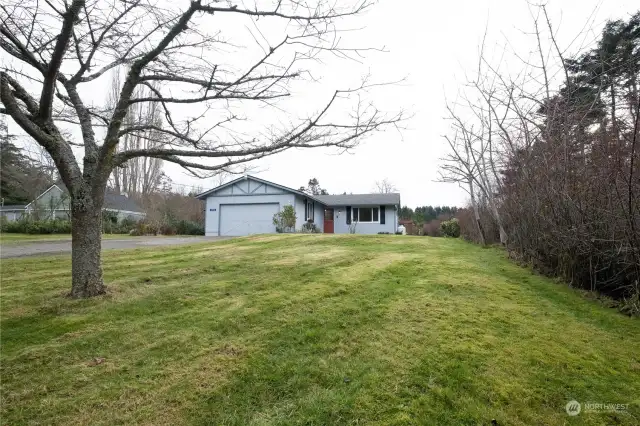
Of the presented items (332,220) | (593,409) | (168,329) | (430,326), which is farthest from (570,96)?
(332,220)

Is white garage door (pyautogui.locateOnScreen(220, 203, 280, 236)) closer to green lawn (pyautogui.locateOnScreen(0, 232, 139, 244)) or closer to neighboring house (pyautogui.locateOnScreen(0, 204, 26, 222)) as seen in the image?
green lawn (pyautogui.locateOnScreen(0, 232, 139, 244))

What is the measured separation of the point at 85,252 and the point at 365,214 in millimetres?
21633

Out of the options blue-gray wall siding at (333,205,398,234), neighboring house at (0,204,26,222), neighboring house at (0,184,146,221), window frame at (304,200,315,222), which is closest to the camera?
window frame at (304,200,315,222)

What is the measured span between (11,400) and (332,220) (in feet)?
77.7

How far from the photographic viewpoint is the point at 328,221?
84.0 ft

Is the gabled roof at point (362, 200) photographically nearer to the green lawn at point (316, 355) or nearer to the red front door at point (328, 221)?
the red front door at point (328, 221)

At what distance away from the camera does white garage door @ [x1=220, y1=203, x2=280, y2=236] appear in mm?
20875

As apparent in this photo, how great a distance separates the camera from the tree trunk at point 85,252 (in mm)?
4102

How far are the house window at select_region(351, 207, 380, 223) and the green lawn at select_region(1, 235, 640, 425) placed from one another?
2003 cm

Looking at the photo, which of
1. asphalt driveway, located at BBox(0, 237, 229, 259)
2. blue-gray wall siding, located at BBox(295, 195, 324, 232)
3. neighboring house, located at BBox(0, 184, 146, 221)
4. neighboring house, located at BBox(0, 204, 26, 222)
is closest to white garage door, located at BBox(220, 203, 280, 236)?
blue-gray wall siding, located at BBox(295, 195, 324, 232)

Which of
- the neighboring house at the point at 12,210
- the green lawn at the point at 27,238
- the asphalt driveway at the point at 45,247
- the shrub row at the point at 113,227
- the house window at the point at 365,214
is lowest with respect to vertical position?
the asphalt driveway at the point at 45,247

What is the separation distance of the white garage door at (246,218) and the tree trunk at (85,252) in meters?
16.4

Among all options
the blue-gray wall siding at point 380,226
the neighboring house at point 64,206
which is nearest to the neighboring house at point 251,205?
the blue-gray wall siding at point 380,226

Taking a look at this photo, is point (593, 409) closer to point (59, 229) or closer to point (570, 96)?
point (570, 96)
